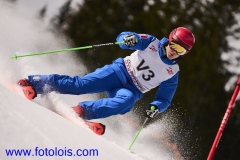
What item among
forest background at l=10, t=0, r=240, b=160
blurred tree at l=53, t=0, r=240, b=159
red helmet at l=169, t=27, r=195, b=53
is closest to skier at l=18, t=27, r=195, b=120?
red helmet at l=169, t=27, r=195, b=53

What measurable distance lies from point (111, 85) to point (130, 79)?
0.63 feet

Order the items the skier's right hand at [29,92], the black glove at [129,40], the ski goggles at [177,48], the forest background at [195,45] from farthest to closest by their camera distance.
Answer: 1. the forest background at [195,45]
2. the ski goggles at [177,48]
3. the black glove at [129,40]
4. the skier's right hand at [29,92]

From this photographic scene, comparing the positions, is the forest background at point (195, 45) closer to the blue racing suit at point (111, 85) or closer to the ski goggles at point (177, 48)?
the blue racing suit at point (111, 85)

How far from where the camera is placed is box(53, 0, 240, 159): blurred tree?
28.1ft

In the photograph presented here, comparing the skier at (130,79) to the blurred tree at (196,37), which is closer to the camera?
the skier at (130,79)

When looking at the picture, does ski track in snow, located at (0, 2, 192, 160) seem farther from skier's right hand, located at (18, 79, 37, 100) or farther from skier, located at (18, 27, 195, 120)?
skier, located at (18, 27, 195, 120)

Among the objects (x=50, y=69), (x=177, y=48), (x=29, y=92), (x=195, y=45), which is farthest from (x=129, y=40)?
(x=195, y=45)

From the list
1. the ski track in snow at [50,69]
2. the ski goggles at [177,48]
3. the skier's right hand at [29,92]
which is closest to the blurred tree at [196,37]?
the ski track in snow at [50,69]

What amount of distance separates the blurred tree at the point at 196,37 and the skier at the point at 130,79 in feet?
14.7

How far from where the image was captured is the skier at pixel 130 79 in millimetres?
3367

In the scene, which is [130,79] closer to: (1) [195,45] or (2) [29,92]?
(2) [29,92]

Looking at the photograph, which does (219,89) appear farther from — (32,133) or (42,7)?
(32,133)

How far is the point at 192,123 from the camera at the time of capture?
888 cm

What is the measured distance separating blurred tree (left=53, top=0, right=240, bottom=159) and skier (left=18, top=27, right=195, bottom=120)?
177 inches
